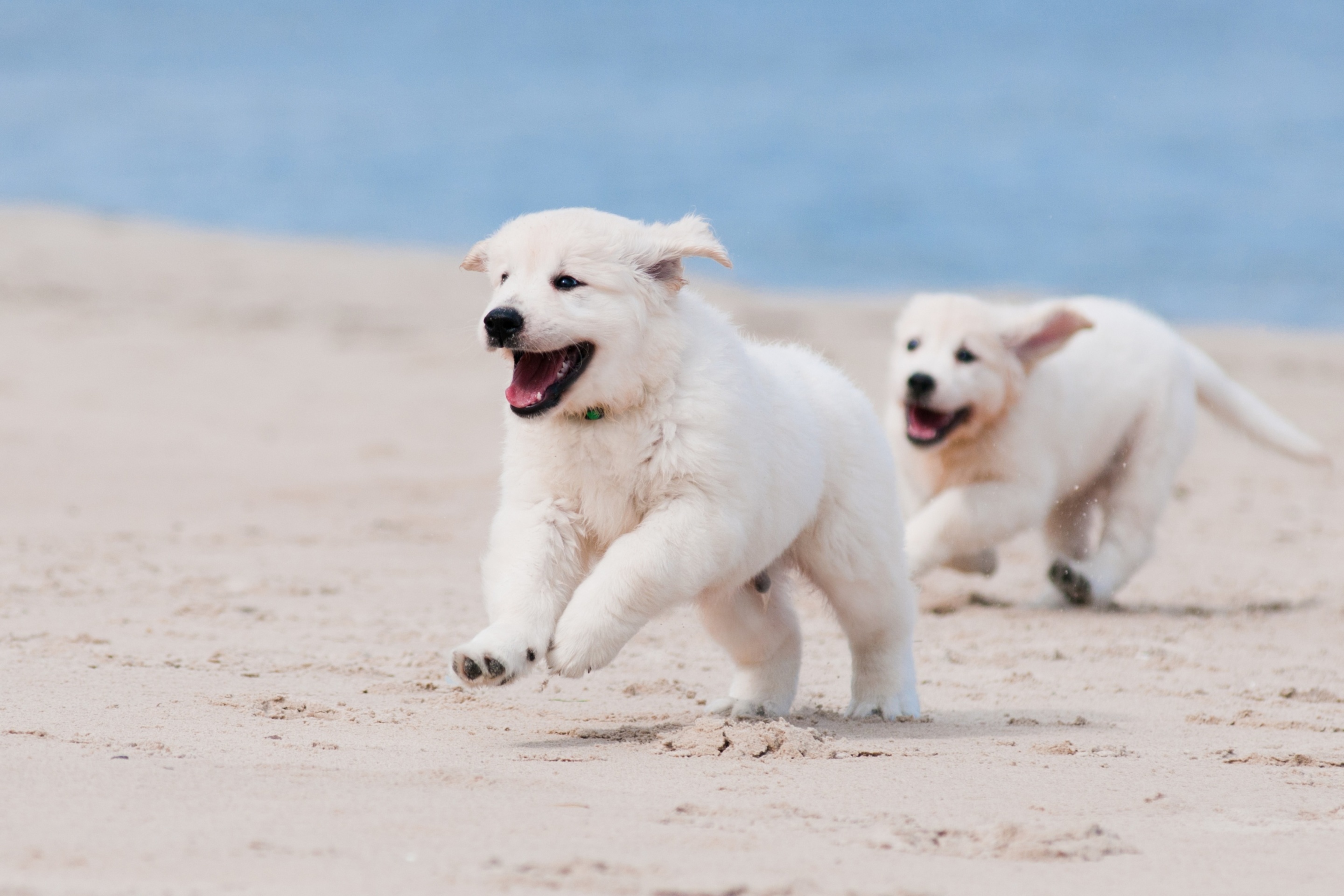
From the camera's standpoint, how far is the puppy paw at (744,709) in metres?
4.81

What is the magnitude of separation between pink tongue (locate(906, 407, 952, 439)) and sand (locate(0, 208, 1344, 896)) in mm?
819

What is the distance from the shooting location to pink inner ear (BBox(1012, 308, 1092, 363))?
7.07 metres

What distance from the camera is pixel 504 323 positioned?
420cm

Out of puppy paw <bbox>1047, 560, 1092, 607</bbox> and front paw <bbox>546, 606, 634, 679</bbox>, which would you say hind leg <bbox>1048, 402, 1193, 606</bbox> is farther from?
front paw <bbox>546, 606, 634, 679</bbox>

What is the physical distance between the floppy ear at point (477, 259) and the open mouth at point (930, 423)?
279cm

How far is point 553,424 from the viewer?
4.38 meters

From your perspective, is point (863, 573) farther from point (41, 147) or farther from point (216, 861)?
point (41, 147)

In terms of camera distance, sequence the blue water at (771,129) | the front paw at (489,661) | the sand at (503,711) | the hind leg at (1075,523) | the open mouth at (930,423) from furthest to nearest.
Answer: the blue water at (771,129) < the hind leg at (1075,523) < the open mouth at (930,423) < the front paw at (489,661) < the sand at (503,711)

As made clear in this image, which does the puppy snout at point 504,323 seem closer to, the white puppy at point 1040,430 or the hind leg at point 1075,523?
the white puppy at point 1040,430

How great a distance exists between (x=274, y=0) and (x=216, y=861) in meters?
71.3

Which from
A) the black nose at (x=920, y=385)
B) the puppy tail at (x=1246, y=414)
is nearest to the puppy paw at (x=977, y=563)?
the black nose at (x=920, y=385)

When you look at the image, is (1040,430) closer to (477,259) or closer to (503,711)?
(477,259)

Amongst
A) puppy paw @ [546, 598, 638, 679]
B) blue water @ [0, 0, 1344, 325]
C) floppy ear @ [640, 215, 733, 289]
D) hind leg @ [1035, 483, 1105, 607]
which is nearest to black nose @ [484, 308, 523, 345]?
floppy ear @ [640, 215, 733, 289]

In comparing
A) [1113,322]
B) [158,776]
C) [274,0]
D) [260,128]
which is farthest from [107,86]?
[158,776]
